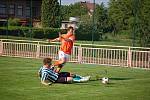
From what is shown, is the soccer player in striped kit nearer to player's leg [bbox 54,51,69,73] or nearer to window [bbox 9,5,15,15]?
player's leg [bbox 54,51,69,73]

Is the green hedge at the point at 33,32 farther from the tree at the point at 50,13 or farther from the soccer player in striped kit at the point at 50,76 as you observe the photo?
the soccer player in striped kit at the point at 50,76

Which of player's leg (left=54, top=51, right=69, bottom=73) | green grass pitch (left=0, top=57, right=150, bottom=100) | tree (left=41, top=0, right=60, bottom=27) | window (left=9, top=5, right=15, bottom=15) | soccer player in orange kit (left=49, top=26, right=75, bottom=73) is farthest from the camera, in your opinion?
window (left=9, top=5, right=15, bottom=15)

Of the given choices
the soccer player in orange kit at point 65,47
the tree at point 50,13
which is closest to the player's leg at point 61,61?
the soccer player in orange kit at point 65,47

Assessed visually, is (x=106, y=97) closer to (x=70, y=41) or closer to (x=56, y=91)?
(x=56, y=91)

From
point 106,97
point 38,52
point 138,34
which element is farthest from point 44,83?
point 138,34

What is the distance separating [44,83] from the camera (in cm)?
1452

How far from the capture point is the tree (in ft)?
158

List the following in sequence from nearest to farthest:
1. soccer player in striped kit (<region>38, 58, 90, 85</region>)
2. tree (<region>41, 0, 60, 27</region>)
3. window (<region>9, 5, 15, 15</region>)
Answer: soccer player in striped kit (<region>38, 58, 90, 85</region>), tree (<region>41, 0, 60, 27</region>), window (<region>9, 5, 15, 15</region>)

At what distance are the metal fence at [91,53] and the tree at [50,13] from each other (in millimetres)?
20387

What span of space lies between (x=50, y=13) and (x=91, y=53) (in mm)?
25975

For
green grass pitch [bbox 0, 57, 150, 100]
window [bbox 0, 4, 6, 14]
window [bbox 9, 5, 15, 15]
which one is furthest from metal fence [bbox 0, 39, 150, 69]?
window [bbox 9, 5, 15, 15]

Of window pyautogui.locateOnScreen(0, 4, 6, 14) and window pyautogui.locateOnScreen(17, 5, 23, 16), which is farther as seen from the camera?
window pyautogui.locateOnScreen(17, 5, 23, 16)

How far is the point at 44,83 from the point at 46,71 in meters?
0.37

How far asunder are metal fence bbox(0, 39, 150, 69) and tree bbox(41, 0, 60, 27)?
20.4 metres
